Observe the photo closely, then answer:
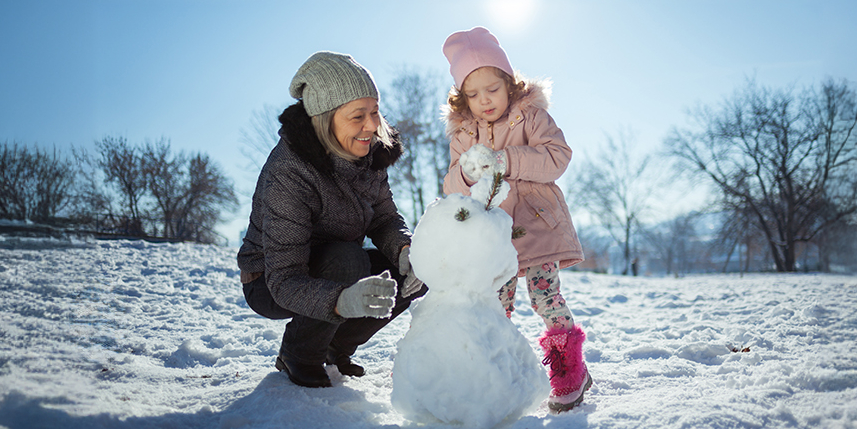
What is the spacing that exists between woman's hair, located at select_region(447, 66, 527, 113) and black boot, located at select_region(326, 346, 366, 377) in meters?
1.37

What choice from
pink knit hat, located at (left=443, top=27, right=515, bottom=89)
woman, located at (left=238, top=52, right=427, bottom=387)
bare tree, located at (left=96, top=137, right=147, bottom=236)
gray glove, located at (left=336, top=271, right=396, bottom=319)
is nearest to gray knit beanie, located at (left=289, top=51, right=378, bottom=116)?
woman, located at (left=238, top=52, right=427, bottom=387)

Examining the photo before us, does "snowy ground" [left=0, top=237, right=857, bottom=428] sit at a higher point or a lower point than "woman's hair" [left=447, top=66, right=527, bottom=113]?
lower

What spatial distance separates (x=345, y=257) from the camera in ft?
6.09

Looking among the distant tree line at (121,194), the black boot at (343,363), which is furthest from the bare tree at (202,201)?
the black boot at (343,363)

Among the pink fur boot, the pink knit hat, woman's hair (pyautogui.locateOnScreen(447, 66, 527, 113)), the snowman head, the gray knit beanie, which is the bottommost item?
the pink fur boot

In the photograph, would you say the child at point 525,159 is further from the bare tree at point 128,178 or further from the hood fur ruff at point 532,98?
the bare tree at point 128,178

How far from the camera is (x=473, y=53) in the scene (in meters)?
2.13

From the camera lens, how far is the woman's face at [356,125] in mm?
1911

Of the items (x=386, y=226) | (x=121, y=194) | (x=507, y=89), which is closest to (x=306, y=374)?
(x=386, y=226)

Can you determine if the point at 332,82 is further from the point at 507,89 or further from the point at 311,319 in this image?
the point at 311,319

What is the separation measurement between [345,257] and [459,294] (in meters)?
0.64

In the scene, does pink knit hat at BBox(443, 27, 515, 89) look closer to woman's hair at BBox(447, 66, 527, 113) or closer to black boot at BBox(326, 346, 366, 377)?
woman's hair at BBox(447, 66, 527, 113)

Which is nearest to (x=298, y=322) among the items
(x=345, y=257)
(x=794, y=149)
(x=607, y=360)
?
(x=345, y=257)

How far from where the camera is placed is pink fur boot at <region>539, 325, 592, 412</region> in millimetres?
1681
